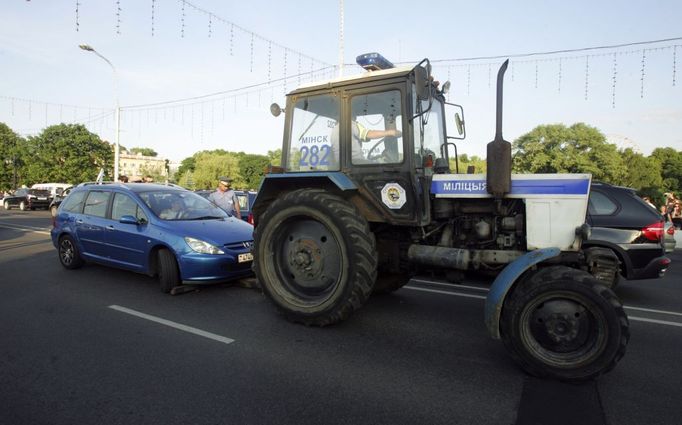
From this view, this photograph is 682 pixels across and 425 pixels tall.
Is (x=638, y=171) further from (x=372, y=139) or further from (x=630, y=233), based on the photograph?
(x=372, y=139)

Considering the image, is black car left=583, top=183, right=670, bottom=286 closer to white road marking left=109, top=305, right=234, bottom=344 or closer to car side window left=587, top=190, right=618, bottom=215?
car side window left=587, top=190, right=618, bottom=215

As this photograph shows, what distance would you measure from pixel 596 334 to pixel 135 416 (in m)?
3.48

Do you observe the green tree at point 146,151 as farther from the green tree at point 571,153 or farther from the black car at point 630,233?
the black car at point 630,233

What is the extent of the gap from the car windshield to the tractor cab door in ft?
11.4

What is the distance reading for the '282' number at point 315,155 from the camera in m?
4.85

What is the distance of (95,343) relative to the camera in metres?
4.14

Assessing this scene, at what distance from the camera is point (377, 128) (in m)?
4.49

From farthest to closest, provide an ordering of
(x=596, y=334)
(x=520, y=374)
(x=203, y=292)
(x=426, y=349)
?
(x=203, y=292) → (x=426, y=349) → (x=520, y=374) → (x=596, y=334)

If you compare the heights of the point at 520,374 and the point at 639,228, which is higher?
the point at 639,228

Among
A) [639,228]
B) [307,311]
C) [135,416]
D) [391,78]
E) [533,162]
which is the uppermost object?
[533,162]

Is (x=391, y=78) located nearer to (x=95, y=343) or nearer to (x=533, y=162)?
(x=95, y=343)

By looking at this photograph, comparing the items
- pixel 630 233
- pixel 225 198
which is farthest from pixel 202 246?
pixel 630 233

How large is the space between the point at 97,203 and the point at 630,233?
8835mm

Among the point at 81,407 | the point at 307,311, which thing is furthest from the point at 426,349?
the point at 81,407
